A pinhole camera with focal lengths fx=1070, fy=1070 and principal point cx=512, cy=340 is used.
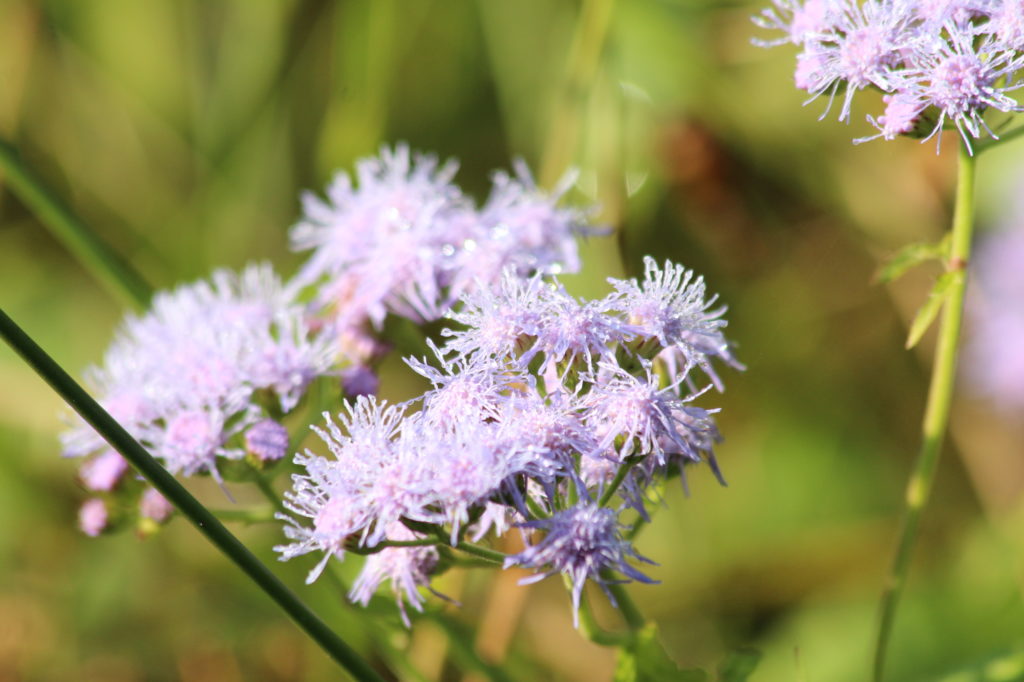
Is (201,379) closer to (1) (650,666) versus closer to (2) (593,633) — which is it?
(2) (593,633)

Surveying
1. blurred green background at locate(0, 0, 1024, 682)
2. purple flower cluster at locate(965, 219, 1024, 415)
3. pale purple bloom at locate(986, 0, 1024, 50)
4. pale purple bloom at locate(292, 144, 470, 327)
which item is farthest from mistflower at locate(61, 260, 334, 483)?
purple flower cluster at locate(965, 219, 1024, 415)

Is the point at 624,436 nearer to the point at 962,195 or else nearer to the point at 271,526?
the point at 962,195

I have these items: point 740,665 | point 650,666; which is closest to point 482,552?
point 650,666

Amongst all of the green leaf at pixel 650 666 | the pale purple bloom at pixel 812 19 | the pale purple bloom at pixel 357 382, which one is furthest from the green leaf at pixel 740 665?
the pale purple bloom at pixel 812 19

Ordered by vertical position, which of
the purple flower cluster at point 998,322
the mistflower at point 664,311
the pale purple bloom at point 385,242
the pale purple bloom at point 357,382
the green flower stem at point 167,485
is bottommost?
the green flower stem at point 167,485

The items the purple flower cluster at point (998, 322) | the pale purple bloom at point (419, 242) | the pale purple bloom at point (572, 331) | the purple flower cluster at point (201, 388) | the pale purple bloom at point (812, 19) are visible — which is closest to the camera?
the pale purple bloom at point (572, 331)

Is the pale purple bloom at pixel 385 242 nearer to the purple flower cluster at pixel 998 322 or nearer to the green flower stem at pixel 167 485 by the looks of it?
the green flower stem at pixel 167 485
